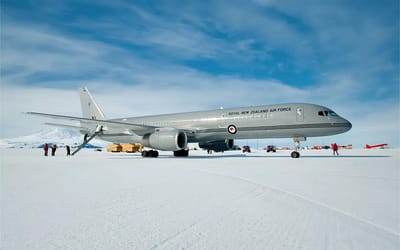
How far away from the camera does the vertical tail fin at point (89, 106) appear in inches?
1033

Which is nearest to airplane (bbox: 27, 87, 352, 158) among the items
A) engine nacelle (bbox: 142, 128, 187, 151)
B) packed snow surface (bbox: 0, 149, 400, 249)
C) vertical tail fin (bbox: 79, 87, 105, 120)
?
engine nacelle (bbox: 142, 128, 187, 151)

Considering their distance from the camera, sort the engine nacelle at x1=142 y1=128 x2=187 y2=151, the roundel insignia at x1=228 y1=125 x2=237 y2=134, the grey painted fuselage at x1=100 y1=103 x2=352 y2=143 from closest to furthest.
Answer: the grey painted fuselage at x1=100 y1=103 x2=352 y2=143
the engine nacelle at x1=142 y1=128 x2=187 y2=151
the roundel insignia at x1=228 y1=125 x2=237 y2=134

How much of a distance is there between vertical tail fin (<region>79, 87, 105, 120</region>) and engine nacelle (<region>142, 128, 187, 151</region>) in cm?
1091

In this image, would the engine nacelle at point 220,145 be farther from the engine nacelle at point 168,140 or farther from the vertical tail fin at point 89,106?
the vertical tail fin at point 89,106

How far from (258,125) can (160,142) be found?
267 inches

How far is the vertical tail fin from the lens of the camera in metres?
26.2

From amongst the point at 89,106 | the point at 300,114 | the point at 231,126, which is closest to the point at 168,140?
the point at 231,126

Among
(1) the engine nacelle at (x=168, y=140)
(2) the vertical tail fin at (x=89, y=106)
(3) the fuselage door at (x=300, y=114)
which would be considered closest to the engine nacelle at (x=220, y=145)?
(1) the engine nacelle at (x=168, y=140)

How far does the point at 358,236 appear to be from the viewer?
2393 millimetres

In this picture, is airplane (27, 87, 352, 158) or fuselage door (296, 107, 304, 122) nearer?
airplane (27, 87, 352, 158)

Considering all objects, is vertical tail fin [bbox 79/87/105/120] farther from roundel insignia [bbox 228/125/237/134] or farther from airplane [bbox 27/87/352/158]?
roundel insignia [bbox 228/125/237/134]

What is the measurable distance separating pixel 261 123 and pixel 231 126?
2.13 meters

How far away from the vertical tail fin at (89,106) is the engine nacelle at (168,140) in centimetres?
1091

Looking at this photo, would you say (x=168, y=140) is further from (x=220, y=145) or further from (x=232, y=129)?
(x=220, y=145)
